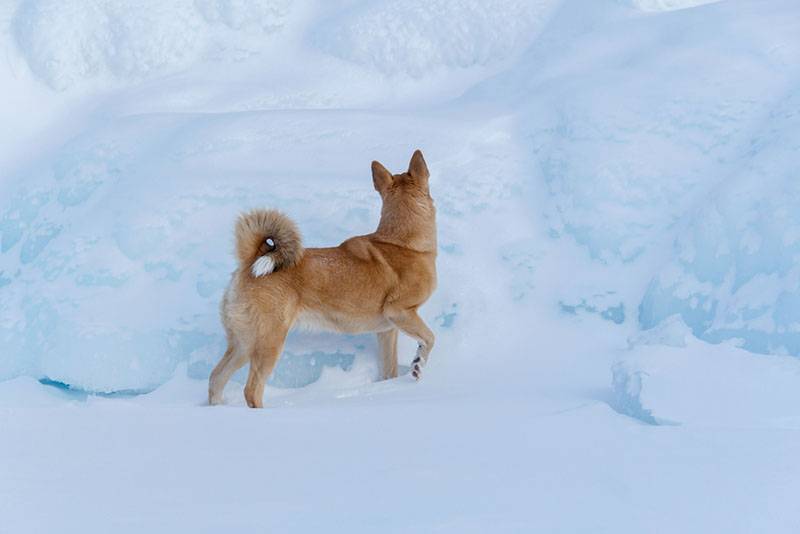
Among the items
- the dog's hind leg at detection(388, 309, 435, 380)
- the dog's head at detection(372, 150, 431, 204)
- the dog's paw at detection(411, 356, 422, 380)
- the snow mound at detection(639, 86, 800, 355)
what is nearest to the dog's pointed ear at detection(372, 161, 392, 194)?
the dog's head at detection(372, 150, 431, 204)

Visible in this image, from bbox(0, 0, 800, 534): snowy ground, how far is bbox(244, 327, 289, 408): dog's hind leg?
0.21m

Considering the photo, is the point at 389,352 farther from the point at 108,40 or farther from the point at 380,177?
the point at 108,40

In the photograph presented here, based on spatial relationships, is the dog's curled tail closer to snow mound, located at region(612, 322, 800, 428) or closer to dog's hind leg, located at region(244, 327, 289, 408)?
dog's hind leg, located at region(244, 327, 289, 408)

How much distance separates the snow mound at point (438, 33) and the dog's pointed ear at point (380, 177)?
326 cm

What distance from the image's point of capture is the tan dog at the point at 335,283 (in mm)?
5273

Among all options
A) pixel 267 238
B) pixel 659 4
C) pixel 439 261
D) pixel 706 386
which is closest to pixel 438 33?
pixel 659 4

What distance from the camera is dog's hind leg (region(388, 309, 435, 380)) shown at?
5.62 meters

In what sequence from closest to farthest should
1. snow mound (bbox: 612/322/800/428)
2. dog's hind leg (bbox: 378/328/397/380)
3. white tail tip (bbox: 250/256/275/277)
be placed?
snow mound (bbox: 612/322/800/428)
white tail tip (bbox: 250/256/275/277)
dog's hind leg (bbox: 378/328/397/380)

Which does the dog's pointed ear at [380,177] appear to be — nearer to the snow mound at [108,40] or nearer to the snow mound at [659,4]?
the snow mound at [659,4]

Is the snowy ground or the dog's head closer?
the snowy ground

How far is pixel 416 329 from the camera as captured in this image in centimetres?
563

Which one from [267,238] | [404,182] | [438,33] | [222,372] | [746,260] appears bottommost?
[222,372]

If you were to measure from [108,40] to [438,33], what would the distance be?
137 inches

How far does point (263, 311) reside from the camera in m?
5.26
